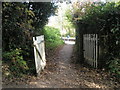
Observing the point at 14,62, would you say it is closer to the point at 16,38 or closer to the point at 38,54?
the point at 38,54

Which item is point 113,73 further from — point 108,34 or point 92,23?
point 92,23

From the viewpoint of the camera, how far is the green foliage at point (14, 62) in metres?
4.37

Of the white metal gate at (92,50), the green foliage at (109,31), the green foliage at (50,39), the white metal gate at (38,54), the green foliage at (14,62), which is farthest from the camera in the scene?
the green foliage at (50,39)

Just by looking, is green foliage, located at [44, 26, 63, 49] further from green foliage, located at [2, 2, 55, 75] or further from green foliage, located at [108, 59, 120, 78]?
green foliage, located at [108, 59, 120, 78]

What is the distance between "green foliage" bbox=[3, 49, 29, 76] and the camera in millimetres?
4373

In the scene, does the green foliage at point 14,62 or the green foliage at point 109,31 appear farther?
the green foliage at point 109,31

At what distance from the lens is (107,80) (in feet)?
13.6

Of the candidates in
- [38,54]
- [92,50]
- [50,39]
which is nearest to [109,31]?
[92,50]

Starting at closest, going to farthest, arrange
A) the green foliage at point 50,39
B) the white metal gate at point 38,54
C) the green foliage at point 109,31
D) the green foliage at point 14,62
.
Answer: the green foliage at point 14,62 < the white metal gate at point 38,54 < the green foliage at point 109,31 < the green foliage at point 50,39

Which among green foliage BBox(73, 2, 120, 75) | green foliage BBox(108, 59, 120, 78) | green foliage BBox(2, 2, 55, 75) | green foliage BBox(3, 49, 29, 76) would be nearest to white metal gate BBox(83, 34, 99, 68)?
green foliage BBox(73, 2, 120, 75)

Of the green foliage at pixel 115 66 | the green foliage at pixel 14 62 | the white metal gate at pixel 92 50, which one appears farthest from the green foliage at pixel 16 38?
the green foliage at pixel 115 66

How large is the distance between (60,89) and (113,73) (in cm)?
234

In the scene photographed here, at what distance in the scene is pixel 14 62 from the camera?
15.0 ft

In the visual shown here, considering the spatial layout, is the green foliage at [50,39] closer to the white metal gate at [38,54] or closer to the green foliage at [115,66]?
the white metal gate at [38,54]
